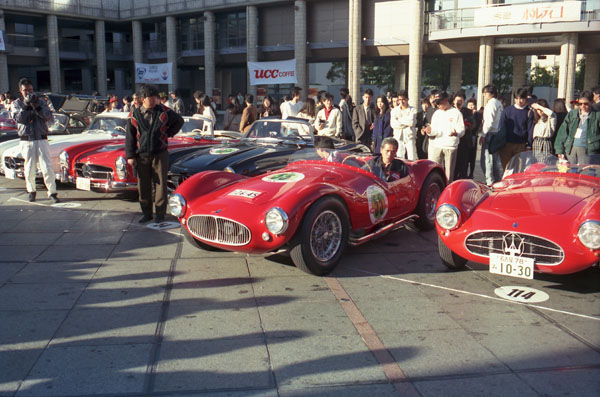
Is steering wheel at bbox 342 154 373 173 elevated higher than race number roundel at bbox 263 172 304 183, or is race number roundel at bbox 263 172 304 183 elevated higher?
steering wheel at bbox 342 154 373 173

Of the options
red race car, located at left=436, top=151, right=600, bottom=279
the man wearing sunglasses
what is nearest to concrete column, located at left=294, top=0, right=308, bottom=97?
the man wearing sunglasses

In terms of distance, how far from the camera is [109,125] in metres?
11.1

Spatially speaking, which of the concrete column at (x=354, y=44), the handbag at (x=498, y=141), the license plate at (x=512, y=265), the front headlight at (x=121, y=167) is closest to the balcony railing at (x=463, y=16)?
the concrete column at (x=354, y=44)

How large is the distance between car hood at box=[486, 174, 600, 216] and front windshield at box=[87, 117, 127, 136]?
24.2 feet

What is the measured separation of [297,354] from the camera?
150 inches

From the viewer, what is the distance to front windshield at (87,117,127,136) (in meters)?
10.9

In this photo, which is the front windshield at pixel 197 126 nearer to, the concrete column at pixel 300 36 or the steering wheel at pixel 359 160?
the steering wheel at pixel 359 160

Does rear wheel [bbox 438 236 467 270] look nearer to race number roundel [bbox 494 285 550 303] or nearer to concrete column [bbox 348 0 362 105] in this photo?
race number roundel [bbox 494 285 550 303]

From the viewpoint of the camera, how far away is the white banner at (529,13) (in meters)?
24.3

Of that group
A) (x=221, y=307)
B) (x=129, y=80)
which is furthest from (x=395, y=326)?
(x=129, y=80)

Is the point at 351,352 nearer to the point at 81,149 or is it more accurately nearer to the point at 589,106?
the point at 589,106

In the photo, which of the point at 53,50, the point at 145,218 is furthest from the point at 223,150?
the point at 53,50

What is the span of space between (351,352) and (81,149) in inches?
275

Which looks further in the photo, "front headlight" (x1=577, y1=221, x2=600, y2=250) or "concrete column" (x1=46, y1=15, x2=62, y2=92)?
"concrete column" (x1=46, y1=15, x2=62, y2=92)
